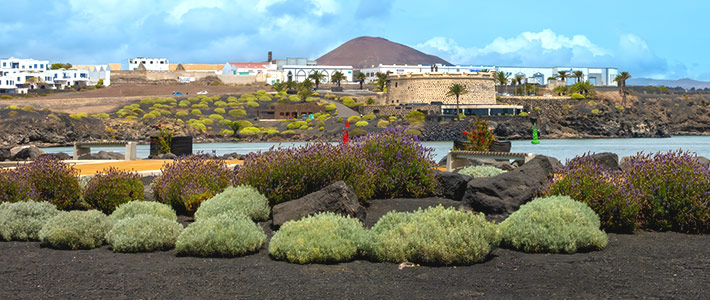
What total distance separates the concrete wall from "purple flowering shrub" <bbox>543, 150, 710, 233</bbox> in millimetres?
99296

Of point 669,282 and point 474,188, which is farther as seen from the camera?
point 474,188

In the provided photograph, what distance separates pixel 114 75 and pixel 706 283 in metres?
169

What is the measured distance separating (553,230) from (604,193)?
2.14 m

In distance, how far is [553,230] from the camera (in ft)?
33.3

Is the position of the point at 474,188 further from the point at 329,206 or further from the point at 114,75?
the point at 114,75

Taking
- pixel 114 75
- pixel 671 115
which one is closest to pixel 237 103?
pixel 114 75

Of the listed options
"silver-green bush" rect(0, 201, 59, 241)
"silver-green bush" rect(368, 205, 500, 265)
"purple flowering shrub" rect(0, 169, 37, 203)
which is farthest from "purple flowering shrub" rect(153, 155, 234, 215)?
"silver-green bush" rect(368, 205, 500, 265)

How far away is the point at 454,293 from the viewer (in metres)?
7.92

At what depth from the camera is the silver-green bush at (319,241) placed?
9484 millimetres

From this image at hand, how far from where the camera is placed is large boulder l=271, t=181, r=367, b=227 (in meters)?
11.7

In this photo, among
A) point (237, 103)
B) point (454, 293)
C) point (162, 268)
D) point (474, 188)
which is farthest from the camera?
point (237, 103)

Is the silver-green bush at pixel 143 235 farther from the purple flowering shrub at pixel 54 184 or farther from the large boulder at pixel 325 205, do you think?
the purple flowering shrub at pixel 54 184

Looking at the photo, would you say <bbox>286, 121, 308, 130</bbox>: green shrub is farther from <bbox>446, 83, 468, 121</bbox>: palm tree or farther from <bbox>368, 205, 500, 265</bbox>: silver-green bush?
<bbox>368, 205, 500, 265</bbox>: silver-green bush

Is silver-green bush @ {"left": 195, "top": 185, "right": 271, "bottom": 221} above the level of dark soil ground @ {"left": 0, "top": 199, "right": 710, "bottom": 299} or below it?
above
